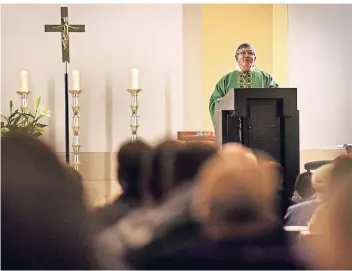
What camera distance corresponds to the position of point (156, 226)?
0.71m

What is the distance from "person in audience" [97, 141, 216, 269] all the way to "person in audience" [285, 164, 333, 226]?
0.40 feet

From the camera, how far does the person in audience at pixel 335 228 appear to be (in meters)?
0.72

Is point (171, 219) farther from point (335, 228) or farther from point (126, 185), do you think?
point (335, 228)

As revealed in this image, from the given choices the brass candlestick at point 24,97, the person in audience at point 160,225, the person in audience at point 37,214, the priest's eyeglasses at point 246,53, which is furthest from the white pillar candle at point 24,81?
the priest's eyeglasses at point 246,53

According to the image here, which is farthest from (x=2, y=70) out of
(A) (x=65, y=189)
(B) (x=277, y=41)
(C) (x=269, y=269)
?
(B) (x=277, y=41)

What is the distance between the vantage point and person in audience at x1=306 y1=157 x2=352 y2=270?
0.72 metres

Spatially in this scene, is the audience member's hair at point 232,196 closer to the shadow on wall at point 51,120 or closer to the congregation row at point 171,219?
the congregation row at point 171,219

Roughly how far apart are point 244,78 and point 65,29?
0.34 metres

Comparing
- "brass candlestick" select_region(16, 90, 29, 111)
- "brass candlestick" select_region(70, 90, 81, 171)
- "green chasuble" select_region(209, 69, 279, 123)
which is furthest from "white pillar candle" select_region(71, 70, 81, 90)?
"green chasuble" select_region(209, 69, 279, 123)

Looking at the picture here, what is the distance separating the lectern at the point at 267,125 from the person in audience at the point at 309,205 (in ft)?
0.11

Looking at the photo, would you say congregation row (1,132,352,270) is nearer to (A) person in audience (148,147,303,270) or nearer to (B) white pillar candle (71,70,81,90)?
(A) person in audience (148,147,303,270)

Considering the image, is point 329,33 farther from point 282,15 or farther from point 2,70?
point 2,70

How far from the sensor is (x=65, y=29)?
0.86 meters

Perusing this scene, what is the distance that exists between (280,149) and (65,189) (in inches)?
11.6
